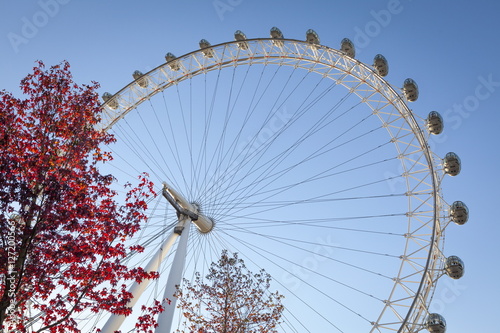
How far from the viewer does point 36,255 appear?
7.34 metres

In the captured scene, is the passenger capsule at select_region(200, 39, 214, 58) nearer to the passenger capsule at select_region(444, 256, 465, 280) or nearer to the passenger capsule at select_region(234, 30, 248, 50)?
the passenger capsule at select_region(234, 30, 248, 50)

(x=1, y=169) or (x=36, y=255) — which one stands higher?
(x=1, y=169)

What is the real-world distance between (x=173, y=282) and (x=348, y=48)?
15.6 m

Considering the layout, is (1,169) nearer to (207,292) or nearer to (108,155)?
(108,155)

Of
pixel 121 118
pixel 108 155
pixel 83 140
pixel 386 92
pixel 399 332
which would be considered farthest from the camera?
pixel 121 118

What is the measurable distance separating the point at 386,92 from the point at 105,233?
54.7 feet

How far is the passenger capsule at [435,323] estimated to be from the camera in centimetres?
1349

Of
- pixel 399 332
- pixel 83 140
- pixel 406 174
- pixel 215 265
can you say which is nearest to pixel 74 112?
pixel 83 140

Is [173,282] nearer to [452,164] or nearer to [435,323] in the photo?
[435,323]

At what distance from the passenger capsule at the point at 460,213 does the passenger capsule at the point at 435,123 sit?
3906 millimetres

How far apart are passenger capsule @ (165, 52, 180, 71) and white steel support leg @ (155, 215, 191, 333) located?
37.0 ft

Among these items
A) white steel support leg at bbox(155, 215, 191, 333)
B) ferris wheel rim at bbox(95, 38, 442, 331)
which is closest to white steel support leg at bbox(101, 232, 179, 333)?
white steel support leg at bbox(155, 215, 191, 333)

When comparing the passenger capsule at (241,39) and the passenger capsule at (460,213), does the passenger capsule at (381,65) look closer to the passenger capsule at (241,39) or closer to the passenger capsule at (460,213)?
the passenger capsule at (241,39)

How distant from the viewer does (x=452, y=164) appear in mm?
17297
